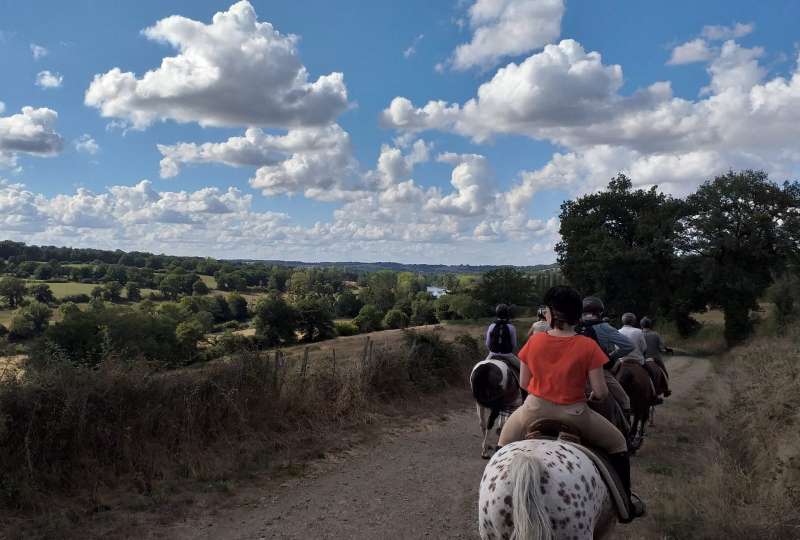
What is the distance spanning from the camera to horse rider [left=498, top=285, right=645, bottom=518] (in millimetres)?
3811

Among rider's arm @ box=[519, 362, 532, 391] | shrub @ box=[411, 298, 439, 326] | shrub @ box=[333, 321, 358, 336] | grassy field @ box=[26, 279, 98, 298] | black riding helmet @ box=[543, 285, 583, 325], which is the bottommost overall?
shrub @ box=[333, 321, 358, 336]

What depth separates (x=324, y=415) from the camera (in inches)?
405

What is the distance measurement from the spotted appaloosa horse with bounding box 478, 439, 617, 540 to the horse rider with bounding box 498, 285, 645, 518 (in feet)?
1.57

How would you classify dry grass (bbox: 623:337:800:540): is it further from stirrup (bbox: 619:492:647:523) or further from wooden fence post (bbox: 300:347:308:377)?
wooden fence post (bbox: 300:347:308:377)

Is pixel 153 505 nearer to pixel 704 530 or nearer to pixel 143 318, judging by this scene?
pixel 704 530

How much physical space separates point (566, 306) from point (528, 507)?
1.50 metres

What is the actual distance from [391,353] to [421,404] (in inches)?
61.5

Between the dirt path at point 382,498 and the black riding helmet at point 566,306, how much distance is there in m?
3.48

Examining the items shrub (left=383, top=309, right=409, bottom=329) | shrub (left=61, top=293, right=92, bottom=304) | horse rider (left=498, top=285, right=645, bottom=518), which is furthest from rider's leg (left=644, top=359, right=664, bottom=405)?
shrub (left=61, top=293, right=92, bottom=304)

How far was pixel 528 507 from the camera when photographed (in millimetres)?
3031

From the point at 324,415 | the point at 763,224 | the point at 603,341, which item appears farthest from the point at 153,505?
the point at 763,224

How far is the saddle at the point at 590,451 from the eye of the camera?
145 inches

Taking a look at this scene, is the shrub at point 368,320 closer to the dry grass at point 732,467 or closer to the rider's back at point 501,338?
the dry grass at point 732,467

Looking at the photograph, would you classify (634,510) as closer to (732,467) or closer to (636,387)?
(732,467)
